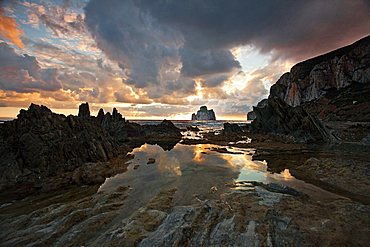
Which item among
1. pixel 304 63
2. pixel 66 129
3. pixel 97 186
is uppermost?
pixel 304 63

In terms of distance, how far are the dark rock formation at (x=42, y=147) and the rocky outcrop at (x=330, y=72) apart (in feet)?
354

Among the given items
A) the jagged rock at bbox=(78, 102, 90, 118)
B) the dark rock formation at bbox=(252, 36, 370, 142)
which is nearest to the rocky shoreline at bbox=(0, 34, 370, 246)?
the jagged rock at bbox=(78, 102, 90, 118)

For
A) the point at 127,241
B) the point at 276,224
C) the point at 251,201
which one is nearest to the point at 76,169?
the point at 127,241

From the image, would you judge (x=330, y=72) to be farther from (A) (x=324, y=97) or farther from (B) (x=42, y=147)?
(B) (x=42, y=147)

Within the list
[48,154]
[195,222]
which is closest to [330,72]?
[195,222]

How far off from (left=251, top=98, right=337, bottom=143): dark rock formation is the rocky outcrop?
5844cm

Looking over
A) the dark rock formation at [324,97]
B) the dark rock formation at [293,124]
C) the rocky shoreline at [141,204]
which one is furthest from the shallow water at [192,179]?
the dark rock formation at [324,97]

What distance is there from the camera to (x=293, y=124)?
4894cm

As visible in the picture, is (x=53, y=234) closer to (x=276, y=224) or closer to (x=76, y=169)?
(x=276, y=224)

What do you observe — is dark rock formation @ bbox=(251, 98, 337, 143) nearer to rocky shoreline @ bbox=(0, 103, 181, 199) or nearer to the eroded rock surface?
the eroded rock surface

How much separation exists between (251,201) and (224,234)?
3983mm

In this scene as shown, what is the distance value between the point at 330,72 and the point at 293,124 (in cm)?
13514

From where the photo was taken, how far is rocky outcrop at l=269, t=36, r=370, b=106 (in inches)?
5221

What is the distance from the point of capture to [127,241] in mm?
8133
